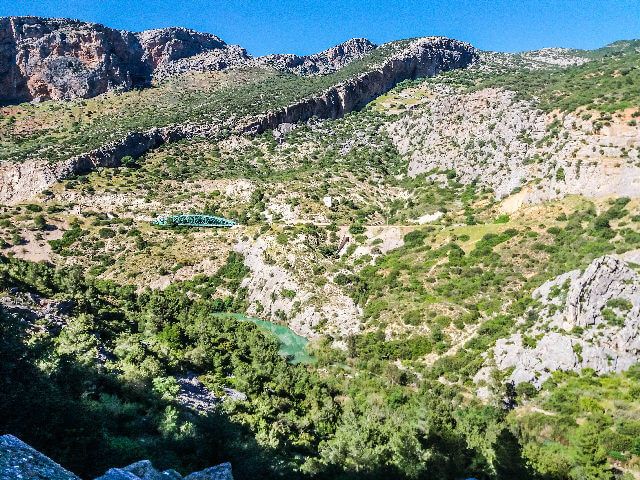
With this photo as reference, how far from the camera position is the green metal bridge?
277 ft

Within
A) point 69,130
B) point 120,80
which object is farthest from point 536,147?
point 120,80

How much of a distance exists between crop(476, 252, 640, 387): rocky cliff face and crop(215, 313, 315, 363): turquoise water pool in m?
21.7

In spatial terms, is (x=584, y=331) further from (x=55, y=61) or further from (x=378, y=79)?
(x=55, y=61)

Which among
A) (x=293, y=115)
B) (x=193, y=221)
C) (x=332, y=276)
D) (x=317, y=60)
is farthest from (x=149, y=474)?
(x=317, y=60)

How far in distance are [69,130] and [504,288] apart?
108 metres

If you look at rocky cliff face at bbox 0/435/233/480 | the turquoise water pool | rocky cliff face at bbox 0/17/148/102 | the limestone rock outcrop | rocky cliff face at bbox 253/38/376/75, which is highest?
rocky cliff face at bbox 253/38/376/75

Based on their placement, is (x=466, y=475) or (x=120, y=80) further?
(x=120, y=80)

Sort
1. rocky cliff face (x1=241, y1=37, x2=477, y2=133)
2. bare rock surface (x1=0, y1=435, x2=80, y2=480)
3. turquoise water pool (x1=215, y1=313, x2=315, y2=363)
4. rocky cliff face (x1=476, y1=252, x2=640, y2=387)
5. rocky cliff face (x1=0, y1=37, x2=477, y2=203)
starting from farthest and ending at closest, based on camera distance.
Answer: rocky cliff face (x1=241, y1=37, x2=477, y2=133), rocky cliff face (x1=0, y1=37, x2=477, y2=203), turquoise water pool (x1=215, y1=313, x2=315, y2=363), rocky cliff face (x1=476, y1=252, x2=640, y2=387), bare rock surface (x1=0, y1=435, x2=80, y2=480)

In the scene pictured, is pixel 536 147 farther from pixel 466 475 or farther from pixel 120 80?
pixel 120 80

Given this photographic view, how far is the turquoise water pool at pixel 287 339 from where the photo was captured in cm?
5644

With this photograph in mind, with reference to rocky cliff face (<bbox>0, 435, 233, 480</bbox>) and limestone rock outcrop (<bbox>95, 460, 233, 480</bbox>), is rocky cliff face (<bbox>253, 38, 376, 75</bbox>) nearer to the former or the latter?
limestone rock outcrop (<bbox>95, 460, 233, 480</bbox>)

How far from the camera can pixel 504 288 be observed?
2130 inches

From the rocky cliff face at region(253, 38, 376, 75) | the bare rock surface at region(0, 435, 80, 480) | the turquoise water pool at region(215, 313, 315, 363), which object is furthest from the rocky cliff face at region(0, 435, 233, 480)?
the rocky cliff face at region(253, 38, 376, 75)

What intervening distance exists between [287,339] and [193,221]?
34231 millimetres
